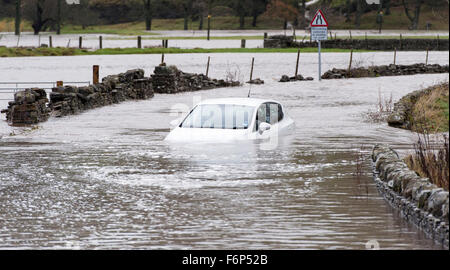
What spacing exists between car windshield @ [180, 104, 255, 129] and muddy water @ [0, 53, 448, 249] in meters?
0.51

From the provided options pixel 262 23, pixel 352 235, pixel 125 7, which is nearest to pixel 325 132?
pixel 352 235

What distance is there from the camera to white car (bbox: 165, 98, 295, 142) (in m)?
19.2

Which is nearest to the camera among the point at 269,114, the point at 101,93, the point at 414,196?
the point at 414,196

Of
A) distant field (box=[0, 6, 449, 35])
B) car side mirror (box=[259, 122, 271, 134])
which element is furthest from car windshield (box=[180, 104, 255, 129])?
distant field (box=[0, 6, 449, 35])

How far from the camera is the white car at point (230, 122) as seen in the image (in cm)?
1922

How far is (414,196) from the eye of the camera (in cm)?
1248

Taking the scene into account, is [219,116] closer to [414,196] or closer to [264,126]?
[264,126]

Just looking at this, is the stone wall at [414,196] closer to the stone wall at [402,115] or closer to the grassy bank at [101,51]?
the stone wall at [402,115]

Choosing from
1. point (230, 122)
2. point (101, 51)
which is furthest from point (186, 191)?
point (101, 51)

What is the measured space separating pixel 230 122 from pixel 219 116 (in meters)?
0.47

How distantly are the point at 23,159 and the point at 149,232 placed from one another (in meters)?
8.78

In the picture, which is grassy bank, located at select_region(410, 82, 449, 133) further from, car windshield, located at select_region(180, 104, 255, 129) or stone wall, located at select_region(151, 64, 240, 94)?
stone wall, located at select_region(151, 64, 240, 94)

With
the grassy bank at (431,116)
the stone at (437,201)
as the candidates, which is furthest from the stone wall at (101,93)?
the stone at (437,201)
